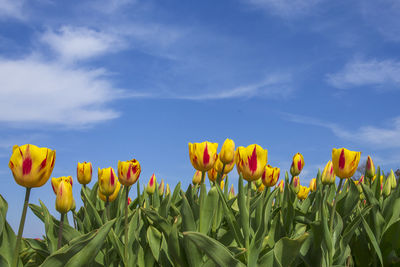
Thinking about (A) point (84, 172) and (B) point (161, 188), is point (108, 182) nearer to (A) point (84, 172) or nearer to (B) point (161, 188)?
(A) point (84, 172)

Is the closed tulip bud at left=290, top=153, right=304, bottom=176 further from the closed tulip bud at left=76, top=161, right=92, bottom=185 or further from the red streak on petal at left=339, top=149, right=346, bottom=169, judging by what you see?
the closed tulip bud at left=76, top=161, right=92, bottom=185

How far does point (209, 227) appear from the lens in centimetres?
283

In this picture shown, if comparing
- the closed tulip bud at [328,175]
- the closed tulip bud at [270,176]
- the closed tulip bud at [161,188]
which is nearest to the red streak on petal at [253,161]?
the closed tulip bud at [328,175]

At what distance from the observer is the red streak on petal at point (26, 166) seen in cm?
212

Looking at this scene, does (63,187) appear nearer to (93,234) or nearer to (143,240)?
(93,234)

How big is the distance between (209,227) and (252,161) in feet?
1.76

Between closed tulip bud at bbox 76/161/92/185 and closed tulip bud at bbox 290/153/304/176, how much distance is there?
184 cm

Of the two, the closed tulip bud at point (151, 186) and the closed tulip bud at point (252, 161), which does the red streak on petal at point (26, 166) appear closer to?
the closed tulip bud at point (252, 161)

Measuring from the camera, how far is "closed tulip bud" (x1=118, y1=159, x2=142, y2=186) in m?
2.83

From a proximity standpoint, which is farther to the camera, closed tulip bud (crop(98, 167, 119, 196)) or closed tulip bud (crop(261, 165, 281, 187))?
closed tulip bud (crop(261, 165, 281, 187))

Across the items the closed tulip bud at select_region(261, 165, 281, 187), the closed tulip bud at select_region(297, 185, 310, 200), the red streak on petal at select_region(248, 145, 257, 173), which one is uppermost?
the closed tulip bud at select_region(297, 185, 310, 200)

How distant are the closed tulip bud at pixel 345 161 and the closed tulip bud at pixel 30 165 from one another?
76.2 inches

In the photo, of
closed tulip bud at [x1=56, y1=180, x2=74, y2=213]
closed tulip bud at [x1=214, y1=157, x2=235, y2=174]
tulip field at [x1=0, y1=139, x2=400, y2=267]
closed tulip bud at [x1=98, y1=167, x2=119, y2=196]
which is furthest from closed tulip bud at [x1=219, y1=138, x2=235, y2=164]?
closed tulip bud at [x1=56, y1=180, x2=74, y2=213]

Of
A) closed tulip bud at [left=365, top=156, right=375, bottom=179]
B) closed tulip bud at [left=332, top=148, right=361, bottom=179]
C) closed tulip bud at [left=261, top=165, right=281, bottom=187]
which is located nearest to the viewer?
closed tulip bud at [left=332, top=148, right=361, bottom=179]
